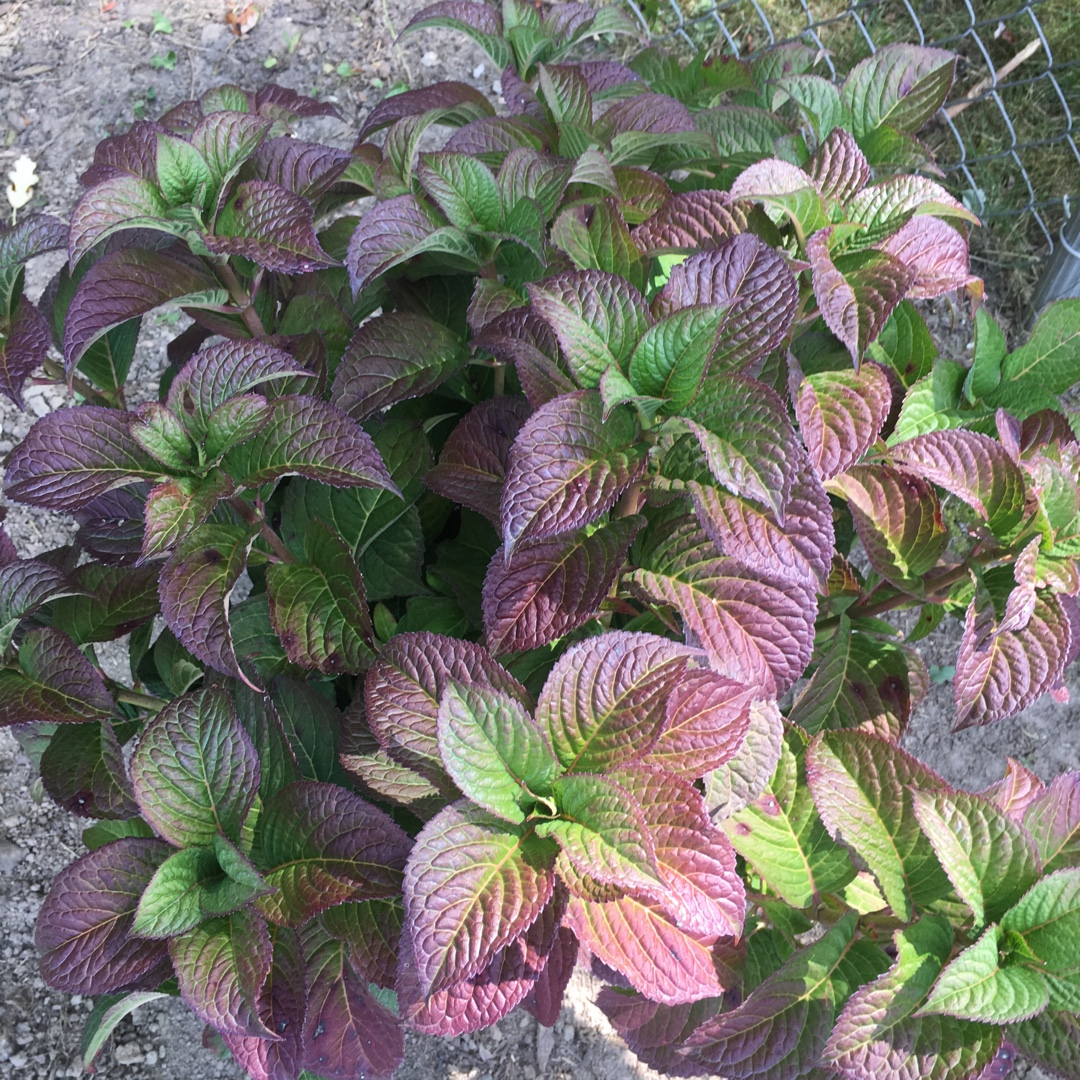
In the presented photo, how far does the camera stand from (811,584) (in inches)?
40.3

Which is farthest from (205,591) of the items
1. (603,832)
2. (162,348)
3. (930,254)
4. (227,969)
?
(162,348)

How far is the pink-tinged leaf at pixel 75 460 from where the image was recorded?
1.06m

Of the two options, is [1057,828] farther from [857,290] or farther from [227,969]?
[227,969]

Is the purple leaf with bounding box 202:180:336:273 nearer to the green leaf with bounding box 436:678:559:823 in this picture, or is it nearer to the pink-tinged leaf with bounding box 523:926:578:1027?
the green leaf with bounding box 436:678:559:823

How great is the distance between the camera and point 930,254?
3.95 feet

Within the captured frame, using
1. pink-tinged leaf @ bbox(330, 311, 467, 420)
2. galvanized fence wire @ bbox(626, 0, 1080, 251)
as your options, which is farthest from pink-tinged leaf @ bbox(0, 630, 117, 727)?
galvanized fence wire @ bbox(626, 0, 1080, 251)

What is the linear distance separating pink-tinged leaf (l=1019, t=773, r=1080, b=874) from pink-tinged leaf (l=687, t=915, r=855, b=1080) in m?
0.24

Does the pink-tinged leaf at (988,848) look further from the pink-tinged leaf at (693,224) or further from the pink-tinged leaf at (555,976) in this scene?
the pink-tinged leaf at (693,224)

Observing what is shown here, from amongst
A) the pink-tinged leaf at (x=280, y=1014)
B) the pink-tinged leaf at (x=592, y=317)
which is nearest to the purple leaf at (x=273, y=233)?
the pink-tinged leaf at (x=592, y=317)

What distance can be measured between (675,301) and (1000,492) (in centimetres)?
43

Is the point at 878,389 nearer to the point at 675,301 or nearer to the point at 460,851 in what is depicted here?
the point at 675,301

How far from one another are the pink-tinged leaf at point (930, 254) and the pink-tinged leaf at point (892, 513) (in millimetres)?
223

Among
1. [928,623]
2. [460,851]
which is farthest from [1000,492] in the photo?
[460,851]

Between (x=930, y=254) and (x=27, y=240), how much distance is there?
111 centimetres
